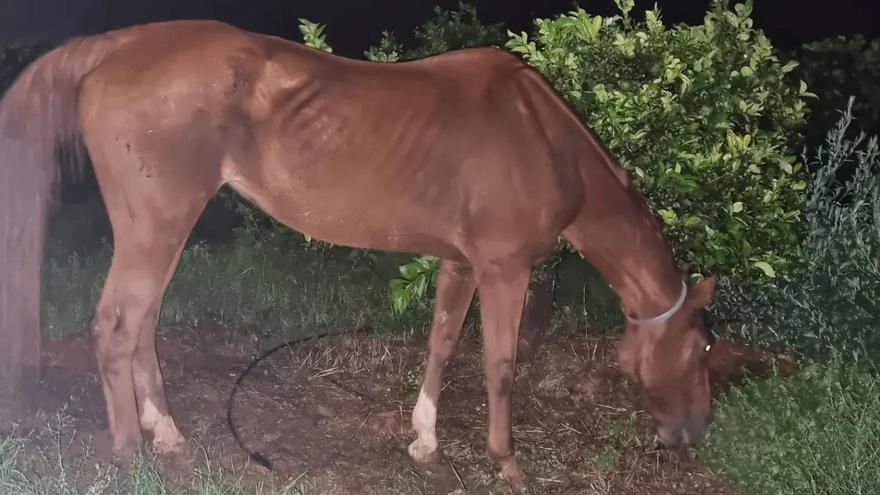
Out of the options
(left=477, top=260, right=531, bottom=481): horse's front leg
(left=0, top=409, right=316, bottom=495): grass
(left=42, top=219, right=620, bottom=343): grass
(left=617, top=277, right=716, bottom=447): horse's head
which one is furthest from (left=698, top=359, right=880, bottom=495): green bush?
(left=0, top=409, right=316, bottom=495): grass

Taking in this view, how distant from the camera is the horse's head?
328 centimetres

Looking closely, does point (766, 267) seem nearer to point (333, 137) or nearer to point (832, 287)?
point (832, 287)

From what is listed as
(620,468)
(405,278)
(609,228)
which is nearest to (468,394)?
(405,278)

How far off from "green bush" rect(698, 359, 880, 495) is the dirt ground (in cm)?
20

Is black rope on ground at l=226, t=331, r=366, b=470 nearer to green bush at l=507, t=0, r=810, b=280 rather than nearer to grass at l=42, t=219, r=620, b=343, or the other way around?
grass at l=42, t=219, r=620, b=343

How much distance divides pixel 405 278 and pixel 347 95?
141 cm

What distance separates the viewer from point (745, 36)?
3.97 metres

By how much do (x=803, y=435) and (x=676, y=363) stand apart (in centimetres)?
59

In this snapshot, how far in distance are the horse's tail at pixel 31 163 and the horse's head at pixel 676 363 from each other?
7.63 ft

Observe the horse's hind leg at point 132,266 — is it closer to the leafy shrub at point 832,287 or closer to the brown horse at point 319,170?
the brown horse at point 319,170

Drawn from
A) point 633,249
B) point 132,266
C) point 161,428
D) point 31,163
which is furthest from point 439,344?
point 31,163

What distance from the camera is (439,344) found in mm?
3646

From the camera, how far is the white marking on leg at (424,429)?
11.8 ft

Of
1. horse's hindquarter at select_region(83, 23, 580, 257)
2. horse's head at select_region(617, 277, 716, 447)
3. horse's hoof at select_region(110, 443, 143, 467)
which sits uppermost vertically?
horse's hindquarter at select_region(83, 23, 580, 257)
